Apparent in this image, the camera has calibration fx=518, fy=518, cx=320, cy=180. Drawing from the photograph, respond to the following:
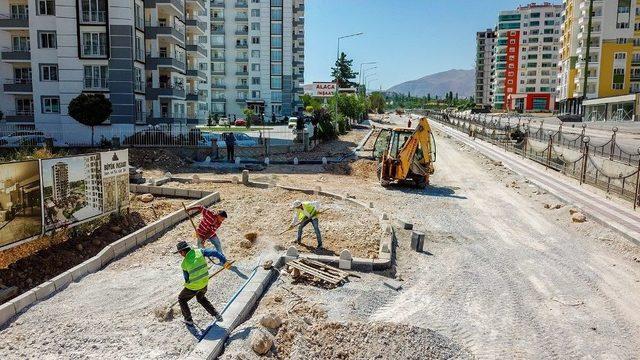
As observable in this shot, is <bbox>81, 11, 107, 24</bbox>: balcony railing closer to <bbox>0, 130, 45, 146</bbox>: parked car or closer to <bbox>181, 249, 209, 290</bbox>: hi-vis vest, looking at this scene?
<bbox>0, 130, 45, 146</bbox>: parked car

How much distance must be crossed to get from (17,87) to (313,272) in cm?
3856

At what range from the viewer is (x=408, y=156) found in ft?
69.6

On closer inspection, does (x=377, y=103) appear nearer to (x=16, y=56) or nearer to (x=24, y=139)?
(x=16, y=56)

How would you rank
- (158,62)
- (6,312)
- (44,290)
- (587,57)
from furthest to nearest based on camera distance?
1. (587,57)
2. (158,62)
3. (44,290)
4. (6,312)

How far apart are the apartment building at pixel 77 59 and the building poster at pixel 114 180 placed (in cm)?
2357

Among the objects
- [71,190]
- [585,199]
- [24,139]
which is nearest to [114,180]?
[71,190]

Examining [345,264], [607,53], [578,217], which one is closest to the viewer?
[345,264]

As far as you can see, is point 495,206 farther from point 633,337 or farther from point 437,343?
point 437,343

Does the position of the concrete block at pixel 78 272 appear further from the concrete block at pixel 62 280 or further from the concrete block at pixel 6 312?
the concrete block at pixel 6 312

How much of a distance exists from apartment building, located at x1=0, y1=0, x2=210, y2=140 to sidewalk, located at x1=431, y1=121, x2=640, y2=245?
87.1ft

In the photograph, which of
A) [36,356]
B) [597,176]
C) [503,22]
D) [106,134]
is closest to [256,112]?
[106,134]

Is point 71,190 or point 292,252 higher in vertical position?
point 71,190

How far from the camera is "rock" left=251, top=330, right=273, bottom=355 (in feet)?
22.9

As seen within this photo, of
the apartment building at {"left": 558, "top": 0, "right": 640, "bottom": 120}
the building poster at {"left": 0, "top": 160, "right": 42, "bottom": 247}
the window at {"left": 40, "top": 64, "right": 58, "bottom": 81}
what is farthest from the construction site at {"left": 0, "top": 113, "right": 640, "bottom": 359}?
the apartment building at {"left": 558, "top": 0, "right": 640, "bottom": 120}
